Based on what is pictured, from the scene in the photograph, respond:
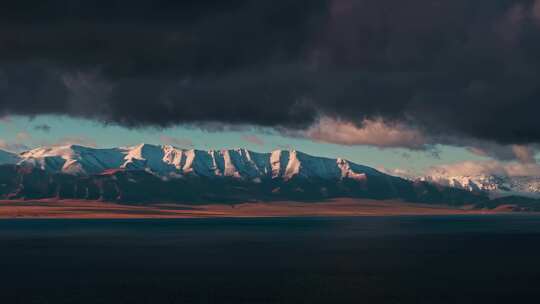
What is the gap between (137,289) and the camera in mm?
114688

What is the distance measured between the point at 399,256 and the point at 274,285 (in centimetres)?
6606

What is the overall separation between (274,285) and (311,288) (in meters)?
7.65

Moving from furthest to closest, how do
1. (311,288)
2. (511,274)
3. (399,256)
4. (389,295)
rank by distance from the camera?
1. (399,256)
2. (511,274)
3. (311,288)
4. (389,295)

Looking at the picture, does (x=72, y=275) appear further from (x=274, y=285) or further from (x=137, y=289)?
(x=274, y=285)

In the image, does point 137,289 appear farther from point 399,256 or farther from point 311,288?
point 399,256

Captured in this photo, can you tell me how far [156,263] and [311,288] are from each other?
55583mm

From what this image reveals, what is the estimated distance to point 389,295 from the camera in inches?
4245

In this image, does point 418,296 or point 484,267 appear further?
point 484,267

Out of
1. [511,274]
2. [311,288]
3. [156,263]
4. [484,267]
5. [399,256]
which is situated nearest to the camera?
[311,288]

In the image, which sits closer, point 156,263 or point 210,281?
point 210,281

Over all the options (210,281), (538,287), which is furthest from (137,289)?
(538,287)

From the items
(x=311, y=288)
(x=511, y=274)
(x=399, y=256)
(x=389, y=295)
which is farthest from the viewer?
(x=399, y=256)

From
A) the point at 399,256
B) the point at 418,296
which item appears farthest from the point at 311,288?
the point at 399,256

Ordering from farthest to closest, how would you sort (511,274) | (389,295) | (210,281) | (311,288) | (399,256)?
1. (399,256)
2. (511,274)
3. (210,281)
4. (311,288)
5. (389,295)
